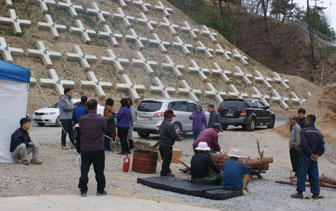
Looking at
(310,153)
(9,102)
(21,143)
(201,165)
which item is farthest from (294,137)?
(9,102)

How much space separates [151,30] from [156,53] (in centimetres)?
326

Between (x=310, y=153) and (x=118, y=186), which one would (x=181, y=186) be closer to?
(x=118, y=186)

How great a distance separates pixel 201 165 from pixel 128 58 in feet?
68.7

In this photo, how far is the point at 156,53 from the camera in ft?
99.3

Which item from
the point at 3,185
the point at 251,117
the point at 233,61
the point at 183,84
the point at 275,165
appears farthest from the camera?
the point at 233,61

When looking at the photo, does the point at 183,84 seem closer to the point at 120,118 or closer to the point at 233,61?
the point at 233,61

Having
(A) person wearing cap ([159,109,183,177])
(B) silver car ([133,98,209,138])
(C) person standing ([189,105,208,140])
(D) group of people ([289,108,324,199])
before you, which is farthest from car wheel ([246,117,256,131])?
(D) group of people ([289,108,324,199])

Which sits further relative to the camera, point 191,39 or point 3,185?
point 191,39

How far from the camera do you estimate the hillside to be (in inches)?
937

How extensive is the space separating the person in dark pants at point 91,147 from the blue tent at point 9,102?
322 cm

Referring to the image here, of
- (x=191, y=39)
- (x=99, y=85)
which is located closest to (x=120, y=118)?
(x=99, y=85)

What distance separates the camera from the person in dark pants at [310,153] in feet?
25.5

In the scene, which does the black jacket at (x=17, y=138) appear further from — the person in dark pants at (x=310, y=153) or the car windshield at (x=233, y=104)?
the car windshield at (x=233, y=104)

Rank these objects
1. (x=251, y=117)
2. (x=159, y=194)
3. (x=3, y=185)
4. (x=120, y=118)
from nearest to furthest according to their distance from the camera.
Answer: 1. (x=3, y=185)
2. (x=159, y=194)
3. (x=120, y=118)
4. (x=251, y=117)
